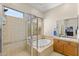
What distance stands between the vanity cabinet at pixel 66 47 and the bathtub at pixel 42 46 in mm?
110

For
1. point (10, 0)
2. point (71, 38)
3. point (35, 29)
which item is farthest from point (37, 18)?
point (71, 38)

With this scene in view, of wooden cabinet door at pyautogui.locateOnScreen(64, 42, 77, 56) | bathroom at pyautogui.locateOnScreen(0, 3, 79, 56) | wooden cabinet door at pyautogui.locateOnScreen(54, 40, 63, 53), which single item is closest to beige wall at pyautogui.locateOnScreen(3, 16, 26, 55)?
bathroom at pyautogui.locateOnScreen(0, 3, 79, 56)

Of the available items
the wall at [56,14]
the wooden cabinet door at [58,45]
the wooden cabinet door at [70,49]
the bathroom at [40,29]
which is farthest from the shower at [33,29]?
→ the wooden cabinet door at [70,49]

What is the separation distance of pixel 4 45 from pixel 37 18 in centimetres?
74

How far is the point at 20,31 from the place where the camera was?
147cm

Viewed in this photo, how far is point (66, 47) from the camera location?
1.48m

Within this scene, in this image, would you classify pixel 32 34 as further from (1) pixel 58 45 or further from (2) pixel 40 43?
(1) pixel 58 45

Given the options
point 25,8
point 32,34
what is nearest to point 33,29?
point 32,34

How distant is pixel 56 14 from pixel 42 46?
2.13 feet

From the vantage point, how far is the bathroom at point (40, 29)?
136 centimetres

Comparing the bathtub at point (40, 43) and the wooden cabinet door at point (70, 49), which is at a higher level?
the bathtub at point (40, 43)

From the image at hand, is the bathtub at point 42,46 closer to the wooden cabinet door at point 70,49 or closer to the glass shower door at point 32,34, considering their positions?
the glass shower door at point 32,34

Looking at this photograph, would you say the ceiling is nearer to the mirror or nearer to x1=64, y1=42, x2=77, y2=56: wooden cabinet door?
the mirror

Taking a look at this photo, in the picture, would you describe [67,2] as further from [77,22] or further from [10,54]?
[10,54]
